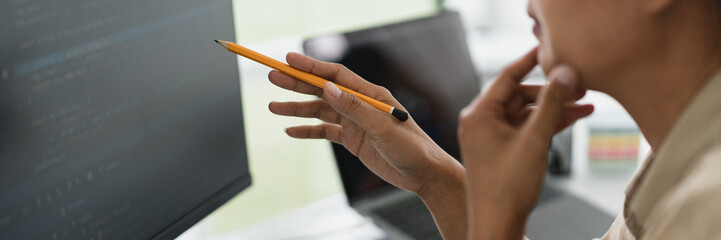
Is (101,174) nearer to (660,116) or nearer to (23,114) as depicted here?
(23,114)

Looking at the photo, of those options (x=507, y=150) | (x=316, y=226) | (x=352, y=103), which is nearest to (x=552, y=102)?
(x=507, y=150)

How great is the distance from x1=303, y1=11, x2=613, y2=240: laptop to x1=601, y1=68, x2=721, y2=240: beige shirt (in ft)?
1.60

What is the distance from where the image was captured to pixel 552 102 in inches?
19.6

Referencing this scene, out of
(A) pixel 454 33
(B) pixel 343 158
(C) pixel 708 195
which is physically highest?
(C) pixel 708 195

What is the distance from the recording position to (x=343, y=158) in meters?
1.05

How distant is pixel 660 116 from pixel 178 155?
0.42 m

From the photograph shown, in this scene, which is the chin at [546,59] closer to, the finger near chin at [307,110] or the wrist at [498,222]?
the wrist at [498,222]

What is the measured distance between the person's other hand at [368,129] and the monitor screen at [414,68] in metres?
0.27

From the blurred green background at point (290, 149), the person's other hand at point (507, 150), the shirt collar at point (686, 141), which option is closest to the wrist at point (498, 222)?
the person's other hand at point (507, 150)

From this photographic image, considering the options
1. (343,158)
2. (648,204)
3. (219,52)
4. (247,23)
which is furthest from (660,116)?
(247,23)

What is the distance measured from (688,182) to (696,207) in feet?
0.09

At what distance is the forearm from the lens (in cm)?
72

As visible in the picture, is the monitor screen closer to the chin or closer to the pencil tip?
the pencil tip

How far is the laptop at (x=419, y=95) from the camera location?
3.40 ft
